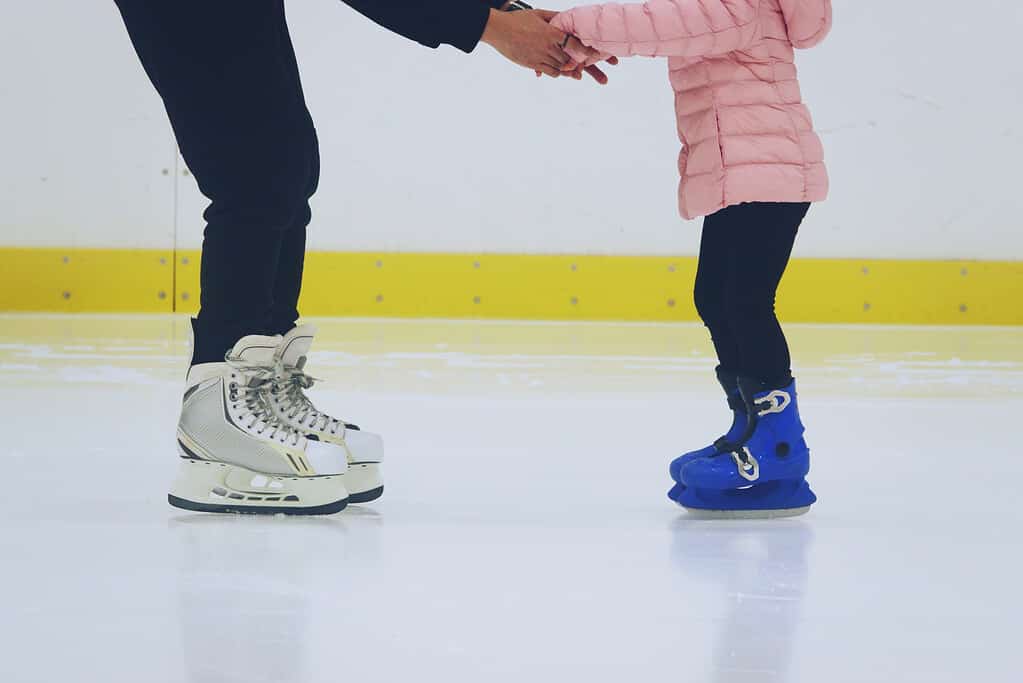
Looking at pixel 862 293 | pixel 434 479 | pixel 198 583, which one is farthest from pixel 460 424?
pixel 862 293

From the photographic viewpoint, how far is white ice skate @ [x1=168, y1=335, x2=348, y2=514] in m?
1.51

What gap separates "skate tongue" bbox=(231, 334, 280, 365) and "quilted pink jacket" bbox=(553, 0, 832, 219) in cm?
54

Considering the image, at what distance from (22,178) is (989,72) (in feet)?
12.6

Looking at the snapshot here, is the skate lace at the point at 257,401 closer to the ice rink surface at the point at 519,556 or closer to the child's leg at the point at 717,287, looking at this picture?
the ice rink surface at the point at 519,556

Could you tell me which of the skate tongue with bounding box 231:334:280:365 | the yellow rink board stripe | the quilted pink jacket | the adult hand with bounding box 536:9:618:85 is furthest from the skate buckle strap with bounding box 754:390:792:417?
the yellow rink board stripe

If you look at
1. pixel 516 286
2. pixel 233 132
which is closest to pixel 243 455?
pixel 233 132

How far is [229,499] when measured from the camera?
1.52 m

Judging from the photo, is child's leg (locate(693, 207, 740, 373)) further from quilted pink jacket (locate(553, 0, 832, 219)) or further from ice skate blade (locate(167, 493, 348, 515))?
ice skate blade (locate(167, 493, 348, 515))

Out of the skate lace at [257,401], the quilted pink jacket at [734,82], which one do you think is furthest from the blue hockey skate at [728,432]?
the skate lace at [257,401]

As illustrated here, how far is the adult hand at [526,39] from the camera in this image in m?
1.73

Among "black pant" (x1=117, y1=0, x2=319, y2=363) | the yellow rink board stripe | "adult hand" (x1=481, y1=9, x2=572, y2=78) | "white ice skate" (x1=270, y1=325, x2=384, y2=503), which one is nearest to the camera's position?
"black pant" (x1=117, y1=0, x2=319, y2=363)

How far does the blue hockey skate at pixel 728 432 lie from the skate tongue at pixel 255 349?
20.5 inches

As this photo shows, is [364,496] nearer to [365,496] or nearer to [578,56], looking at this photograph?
[365,496]

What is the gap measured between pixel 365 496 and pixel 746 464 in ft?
1.53
